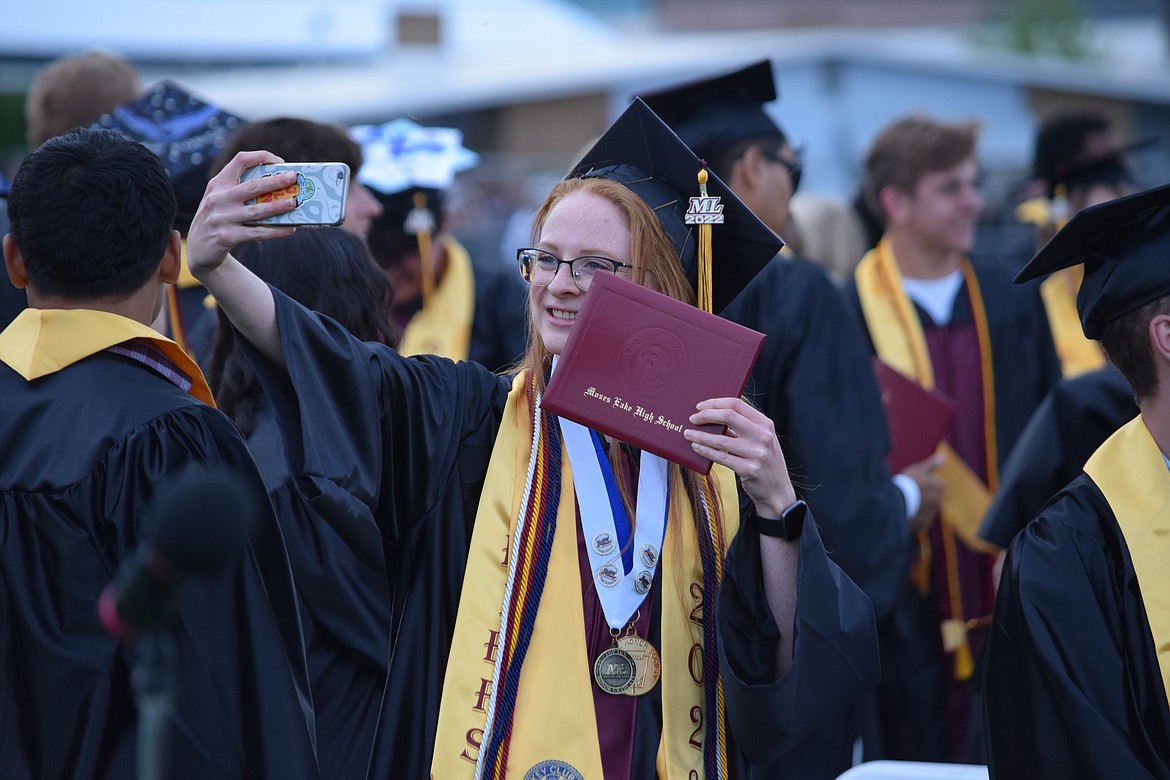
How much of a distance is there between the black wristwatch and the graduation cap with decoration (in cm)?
328

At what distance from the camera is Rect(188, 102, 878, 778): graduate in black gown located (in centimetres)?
256

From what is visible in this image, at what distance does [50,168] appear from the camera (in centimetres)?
250

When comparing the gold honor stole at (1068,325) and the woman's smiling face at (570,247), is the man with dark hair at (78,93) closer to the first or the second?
the woman's smiling face at (570,247)

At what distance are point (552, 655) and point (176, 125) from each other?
266cm

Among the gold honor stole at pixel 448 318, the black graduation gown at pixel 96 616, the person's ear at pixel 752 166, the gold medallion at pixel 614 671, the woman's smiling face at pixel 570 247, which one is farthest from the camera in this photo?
the gold honor stole at pixel 448 318

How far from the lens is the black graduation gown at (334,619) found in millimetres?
2973

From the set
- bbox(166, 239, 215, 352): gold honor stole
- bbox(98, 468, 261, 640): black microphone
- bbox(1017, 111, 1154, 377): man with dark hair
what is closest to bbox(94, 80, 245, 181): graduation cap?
bbox(166, 239, 215, 352): gold honor stole

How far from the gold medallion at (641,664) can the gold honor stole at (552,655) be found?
29 mm

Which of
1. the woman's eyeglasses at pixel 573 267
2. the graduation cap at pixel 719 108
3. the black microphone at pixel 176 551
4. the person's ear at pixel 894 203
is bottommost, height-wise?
the black microphone at pixel 176 551

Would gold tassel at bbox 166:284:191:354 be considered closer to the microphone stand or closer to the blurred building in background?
the microphone stand

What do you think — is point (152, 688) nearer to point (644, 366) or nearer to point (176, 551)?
point (176, 551)

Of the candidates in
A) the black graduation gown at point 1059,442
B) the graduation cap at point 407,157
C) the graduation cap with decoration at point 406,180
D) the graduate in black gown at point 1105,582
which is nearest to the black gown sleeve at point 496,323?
the graduation cap with decoration at point 406,180

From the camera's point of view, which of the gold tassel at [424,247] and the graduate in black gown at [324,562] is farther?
the gold tassel at [424,247]

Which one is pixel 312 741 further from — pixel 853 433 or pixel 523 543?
pixel 853 433
